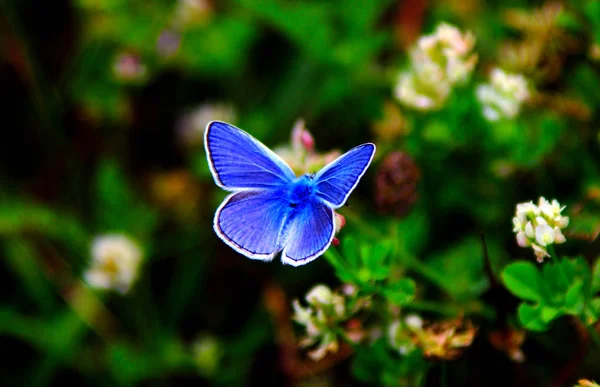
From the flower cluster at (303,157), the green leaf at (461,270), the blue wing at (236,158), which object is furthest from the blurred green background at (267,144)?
the blue wing at (236,158)

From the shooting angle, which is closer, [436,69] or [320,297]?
[320,297]

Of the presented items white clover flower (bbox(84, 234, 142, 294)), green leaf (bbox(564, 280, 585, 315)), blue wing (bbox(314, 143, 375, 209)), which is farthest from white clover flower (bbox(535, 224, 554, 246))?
white clover flower (bbox(84, 234, 142, 294))

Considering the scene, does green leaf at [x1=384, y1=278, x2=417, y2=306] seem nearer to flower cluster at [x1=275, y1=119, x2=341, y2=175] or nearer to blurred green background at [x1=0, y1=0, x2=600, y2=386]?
blurred green background at [x1=0, y1=0, x2=600, y2=386]

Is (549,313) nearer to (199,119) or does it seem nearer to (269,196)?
(269,196)

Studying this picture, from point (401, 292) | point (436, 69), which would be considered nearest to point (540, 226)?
point (401, 292)

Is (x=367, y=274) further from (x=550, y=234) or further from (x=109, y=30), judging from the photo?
(x=109, y=30)

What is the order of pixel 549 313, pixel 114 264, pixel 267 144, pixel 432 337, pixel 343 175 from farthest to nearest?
pixel 267 144
pixel 114 264
pixel 432 337
pixel 549 313
pixel 343 175
